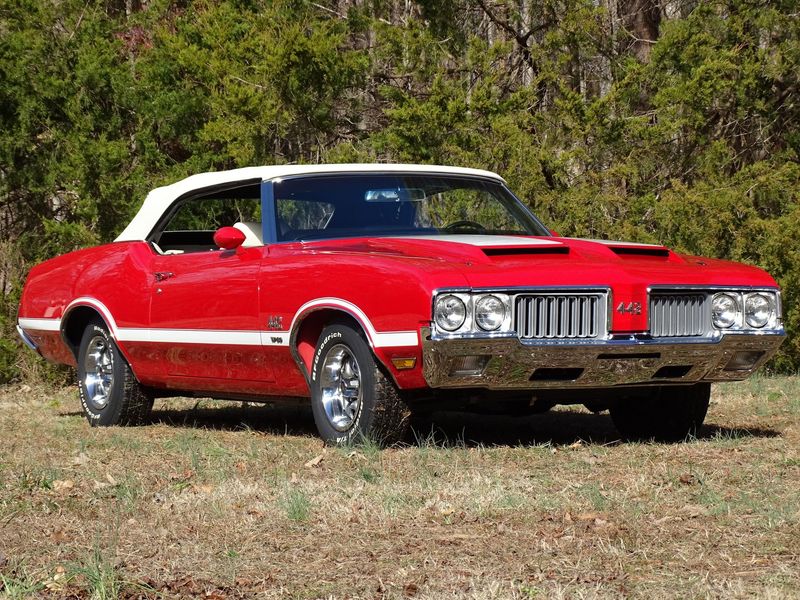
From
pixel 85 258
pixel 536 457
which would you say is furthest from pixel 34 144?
pixel 536 457

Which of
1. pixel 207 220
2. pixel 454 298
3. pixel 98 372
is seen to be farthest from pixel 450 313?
pixel 207 220

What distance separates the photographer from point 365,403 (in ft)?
25.1

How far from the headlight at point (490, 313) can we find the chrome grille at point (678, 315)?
2.84ft

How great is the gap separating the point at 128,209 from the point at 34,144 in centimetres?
124

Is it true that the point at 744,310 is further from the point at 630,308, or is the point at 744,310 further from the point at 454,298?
the point at 454,298

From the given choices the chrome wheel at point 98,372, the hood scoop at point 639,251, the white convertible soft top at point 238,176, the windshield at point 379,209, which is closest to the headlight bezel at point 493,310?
the hood scoop at point 639,251

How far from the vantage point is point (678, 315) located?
7.77 meters

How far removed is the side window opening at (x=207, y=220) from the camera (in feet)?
30.5

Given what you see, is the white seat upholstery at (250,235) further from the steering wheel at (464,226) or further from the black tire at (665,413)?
the black tire at (665,413)

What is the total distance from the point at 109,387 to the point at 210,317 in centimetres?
165

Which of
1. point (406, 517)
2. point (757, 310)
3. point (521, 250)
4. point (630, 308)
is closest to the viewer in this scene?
point (406, 517)

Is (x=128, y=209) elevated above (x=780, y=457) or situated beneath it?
elevated above

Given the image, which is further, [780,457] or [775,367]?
[775,367]

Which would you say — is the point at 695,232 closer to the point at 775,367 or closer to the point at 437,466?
the point at 775,367
